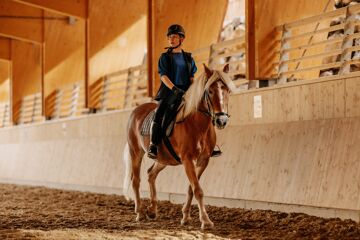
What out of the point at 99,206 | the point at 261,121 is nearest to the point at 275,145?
the point at 261,121

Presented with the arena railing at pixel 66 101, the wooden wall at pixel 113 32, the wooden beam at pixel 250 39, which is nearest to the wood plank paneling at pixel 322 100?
the wooden beam at pixel 250 39

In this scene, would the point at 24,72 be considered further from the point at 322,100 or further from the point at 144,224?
the point at 322,100

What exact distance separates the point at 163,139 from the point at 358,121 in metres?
2.14

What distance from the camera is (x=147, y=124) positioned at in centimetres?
797

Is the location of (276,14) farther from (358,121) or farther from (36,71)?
(36,71)

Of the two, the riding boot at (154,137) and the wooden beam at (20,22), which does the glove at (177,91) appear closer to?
the riding boot at (154,137)

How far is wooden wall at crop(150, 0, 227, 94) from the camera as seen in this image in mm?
12578

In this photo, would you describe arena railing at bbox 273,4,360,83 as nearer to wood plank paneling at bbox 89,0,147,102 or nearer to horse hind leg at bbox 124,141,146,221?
horse hind leg at bbox 124,141,146,221

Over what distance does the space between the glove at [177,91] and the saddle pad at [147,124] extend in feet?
2.22

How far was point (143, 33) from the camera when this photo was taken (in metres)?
16.2

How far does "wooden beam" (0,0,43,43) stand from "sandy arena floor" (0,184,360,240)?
9605 millimetres

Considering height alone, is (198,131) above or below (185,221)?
above

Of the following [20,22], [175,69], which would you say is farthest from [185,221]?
[20,22]

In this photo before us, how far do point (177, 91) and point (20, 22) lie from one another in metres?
13.1
